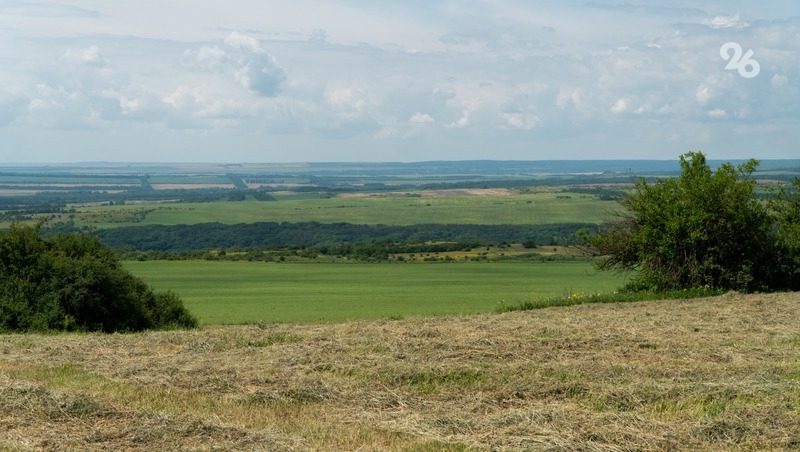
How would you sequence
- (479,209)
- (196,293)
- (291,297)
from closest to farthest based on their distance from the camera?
(291,297) → (196,293) → (479,209)

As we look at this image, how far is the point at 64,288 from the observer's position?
79.2 ft

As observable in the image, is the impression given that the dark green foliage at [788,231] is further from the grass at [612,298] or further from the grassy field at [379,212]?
the grassy field at [379,212]

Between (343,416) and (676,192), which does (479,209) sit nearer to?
(676,192)

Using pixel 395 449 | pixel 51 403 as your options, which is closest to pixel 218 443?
pixel 395 449

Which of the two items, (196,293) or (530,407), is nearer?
(530,407)

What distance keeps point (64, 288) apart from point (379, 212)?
143 meters

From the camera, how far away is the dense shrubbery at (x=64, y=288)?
2358 cm

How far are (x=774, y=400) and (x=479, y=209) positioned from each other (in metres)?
157

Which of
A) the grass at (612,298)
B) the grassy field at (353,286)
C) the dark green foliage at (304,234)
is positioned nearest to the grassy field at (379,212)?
the dark green foliage at (304,234)

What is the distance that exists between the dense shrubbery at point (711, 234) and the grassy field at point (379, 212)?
89751 millimetres

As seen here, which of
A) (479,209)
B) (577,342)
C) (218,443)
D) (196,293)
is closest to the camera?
(218,443)

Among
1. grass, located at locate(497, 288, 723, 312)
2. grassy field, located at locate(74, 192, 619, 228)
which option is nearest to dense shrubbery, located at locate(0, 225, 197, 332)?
grass, located at locate(497, 288, 723, 312)

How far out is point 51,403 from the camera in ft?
35.3

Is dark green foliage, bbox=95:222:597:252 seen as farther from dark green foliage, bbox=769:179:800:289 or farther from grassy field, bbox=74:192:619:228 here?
dark green foliage, bbox=769:179:800:289
